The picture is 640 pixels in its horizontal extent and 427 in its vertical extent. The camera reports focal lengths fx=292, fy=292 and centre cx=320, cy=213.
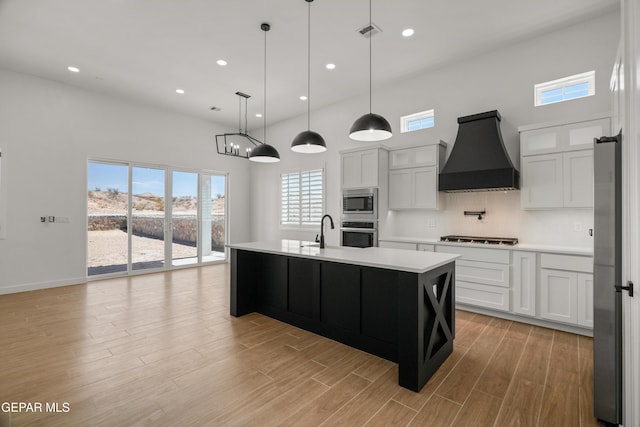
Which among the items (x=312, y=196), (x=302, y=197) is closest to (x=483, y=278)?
(x=312, y=196)

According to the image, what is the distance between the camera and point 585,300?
3.17 m

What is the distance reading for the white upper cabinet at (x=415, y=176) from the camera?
453 cm

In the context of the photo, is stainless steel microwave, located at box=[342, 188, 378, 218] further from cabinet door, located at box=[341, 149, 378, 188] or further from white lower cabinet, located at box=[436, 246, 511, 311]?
white lower cabinet, located at box=[436, 246, 511, 311]

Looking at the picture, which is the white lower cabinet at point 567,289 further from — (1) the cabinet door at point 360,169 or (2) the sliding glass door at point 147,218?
(2) the sliding glass door at point 147,218

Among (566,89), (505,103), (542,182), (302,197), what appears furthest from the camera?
(302,197)

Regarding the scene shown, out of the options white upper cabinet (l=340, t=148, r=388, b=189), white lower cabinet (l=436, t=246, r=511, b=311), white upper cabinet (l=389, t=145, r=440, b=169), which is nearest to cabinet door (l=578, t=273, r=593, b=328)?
white lower cabinet (l=436, t=246, r=511, b=311)

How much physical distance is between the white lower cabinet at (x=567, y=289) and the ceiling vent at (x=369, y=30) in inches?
135

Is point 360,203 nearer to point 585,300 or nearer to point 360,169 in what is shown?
point 360,169

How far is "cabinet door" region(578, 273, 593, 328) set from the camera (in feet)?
10.3

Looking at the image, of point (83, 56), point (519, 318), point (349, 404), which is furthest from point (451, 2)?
point (83, 56)

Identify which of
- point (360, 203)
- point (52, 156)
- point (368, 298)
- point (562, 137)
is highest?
point (52, 156)

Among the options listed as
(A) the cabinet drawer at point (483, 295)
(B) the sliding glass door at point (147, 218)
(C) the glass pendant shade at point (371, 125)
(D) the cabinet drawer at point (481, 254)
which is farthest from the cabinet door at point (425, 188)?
(B) the sliding glass door at point (147, 218)

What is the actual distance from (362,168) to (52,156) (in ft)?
18.2

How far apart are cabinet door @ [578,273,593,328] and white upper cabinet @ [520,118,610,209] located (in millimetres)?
845
